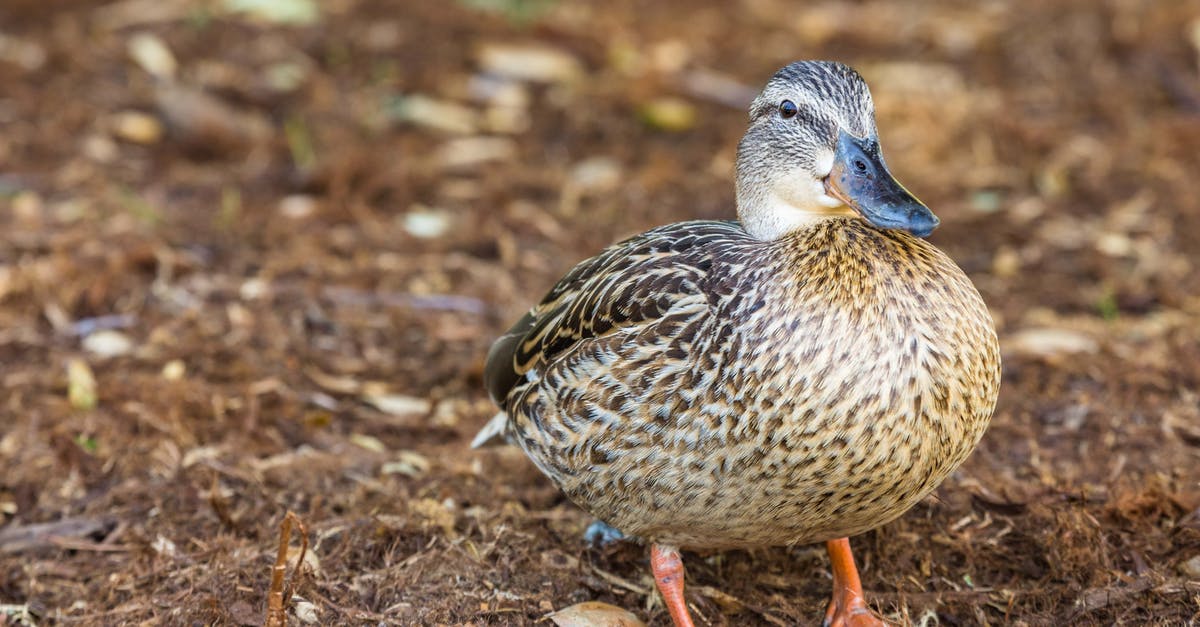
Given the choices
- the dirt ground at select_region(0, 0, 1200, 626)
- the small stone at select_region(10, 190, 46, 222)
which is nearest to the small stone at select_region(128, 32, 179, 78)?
the dirt ground at select_region(0, 0, 1200, 626)

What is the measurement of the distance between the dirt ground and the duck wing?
524mm

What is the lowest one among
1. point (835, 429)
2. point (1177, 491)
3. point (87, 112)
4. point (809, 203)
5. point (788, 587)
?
point (87, 112)

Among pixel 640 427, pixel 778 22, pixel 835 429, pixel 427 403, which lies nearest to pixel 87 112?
pixel 427 403

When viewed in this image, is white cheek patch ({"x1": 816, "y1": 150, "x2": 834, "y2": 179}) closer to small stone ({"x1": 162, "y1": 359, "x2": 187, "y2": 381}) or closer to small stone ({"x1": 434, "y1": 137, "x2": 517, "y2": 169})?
small stone ({"x1": 162, "y1": 359, "x2": 187, "y2": 381})

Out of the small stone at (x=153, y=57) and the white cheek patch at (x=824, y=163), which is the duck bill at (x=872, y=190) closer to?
the white cheek patch at (x=824, y=163)

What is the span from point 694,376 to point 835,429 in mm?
381

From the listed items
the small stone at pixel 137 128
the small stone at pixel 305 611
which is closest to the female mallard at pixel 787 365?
the small stone at pixel 305 611

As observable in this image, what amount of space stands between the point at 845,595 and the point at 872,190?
3.82ft

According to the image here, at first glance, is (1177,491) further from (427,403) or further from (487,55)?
(487,55)

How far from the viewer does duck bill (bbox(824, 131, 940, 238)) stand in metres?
3.27

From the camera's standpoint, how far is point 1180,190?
680cm

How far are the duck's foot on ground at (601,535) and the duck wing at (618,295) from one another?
1.54 ft

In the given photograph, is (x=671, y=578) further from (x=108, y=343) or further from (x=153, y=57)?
(x=153, y=57)

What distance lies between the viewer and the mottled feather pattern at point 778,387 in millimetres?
3273
